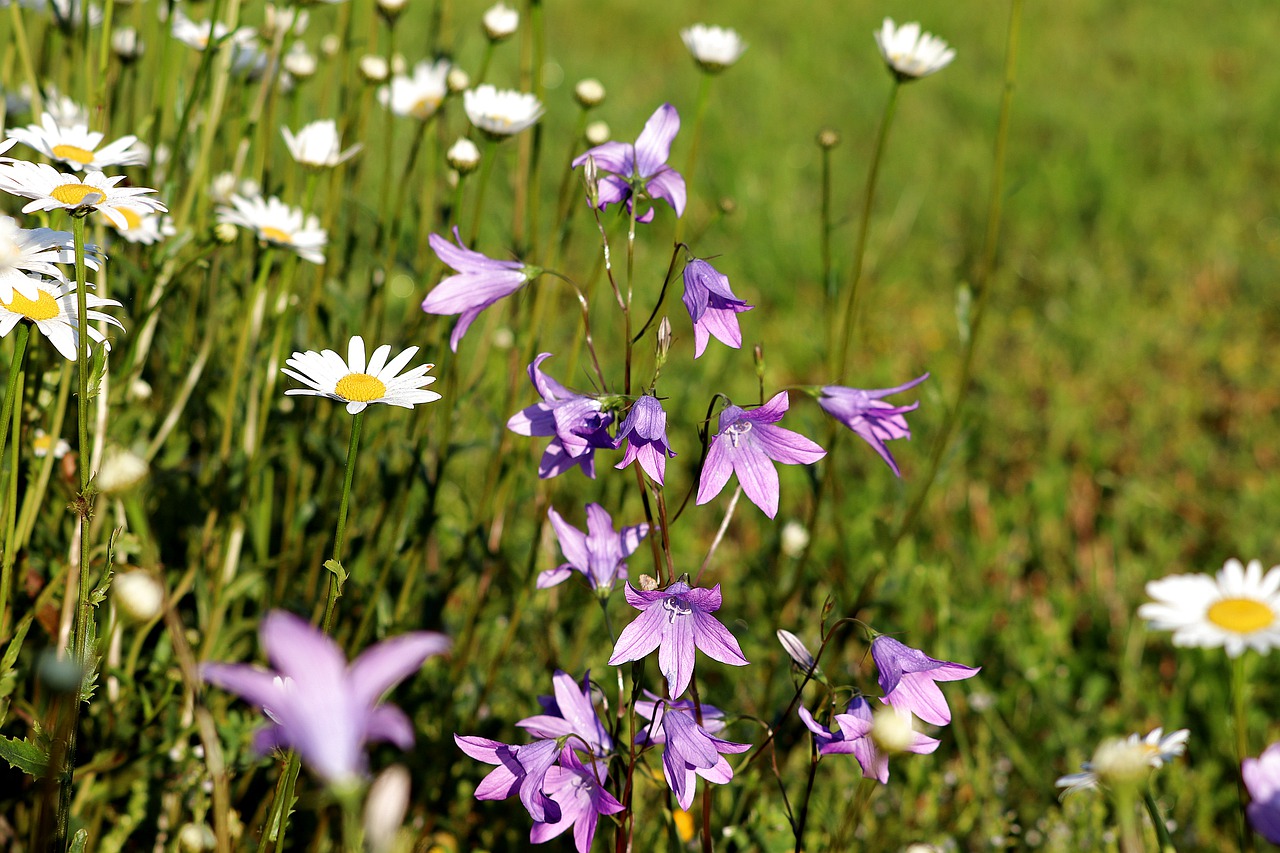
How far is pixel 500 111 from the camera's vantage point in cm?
150

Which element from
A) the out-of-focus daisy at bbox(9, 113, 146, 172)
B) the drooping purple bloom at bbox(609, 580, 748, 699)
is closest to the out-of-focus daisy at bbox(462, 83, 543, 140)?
the out-of-focus daisy at bbox(9, 113, 146, 172)

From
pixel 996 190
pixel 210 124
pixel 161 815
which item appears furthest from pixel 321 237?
pixel 996 190

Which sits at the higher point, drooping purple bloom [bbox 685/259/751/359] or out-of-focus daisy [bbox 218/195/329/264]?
out-of-focus daisy [bbox 218/195/329/264]

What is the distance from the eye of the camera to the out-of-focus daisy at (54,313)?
0.97 metres

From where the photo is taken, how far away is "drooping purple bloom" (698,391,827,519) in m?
0.95

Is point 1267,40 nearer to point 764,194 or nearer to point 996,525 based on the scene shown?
point 764,194

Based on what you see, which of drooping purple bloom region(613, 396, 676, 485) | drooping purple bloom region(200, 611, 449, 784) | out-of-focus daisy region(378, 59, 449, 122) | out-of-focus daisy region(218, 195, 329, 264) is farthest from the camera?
out-of-focus daisy region(378, 59, 449, 122)

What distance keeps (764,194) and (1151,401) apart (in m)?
1.53

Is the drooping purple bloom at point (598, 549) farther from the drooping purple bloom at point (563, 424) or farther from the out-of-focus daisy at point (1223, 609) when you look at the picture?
the out-of-focus daisy at point (1223, 609)

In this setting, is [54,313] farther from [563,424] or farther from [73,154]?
[563,424]

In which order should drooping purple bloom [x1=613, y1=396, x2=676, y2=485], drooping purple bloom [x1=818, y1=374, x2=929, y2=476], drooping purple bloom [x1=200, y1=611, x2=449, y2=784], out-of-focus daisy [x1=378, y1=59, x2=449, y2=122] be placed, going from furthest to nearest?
out-of-focus daisy [x1=378, y1=59, x2=449, y2=122]
drooping purple bloom [x1=818, y1=374, x2=929, y2=476]
drooping purple bloom [x1=613, y1=396, x2=676, y2=485]
drooping purple bloom [x1=200, y1=611, x2=449, y2=784]

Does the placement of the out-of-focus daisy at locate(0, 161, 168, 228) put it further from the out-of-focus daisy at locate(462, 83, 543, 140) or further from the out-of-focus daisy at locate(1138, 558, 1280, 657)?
the out-of-focus daisy at locate(1138, 558, 1280, 657)

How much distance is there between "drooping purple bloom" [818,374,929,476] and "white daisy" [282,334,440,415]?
1.29 feet

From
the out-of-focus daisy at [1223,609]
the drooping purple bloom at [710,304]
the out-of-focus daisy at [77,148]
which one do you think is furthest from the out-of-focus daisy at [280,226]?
the out-of-focus daisy at [1223,609]
